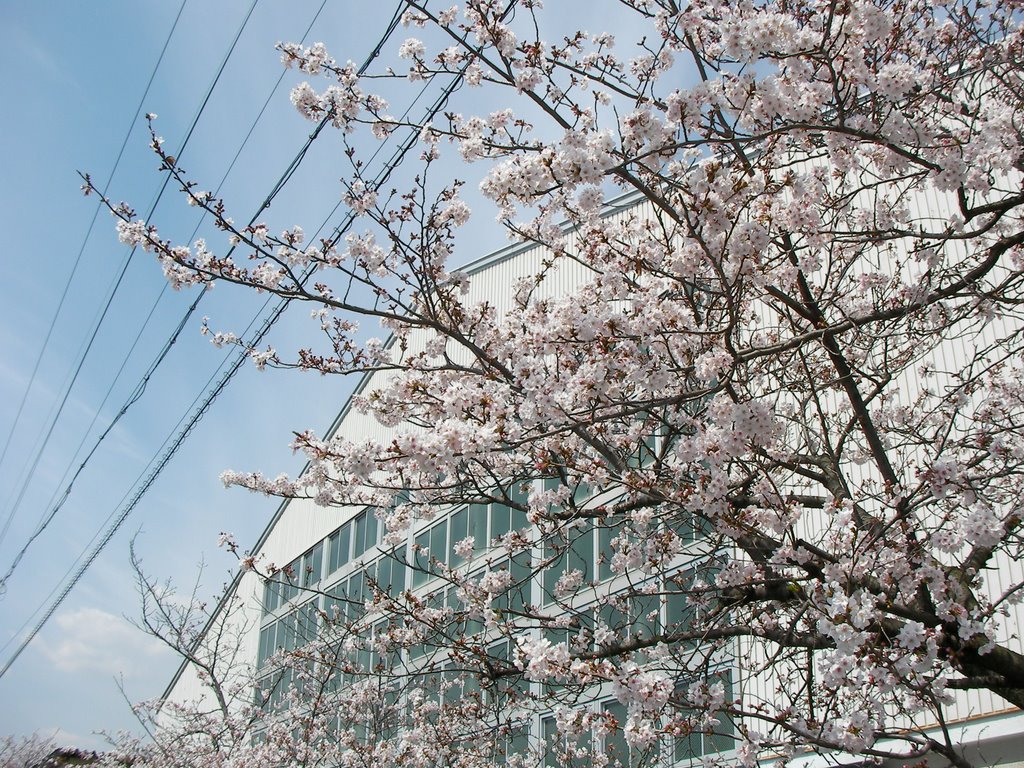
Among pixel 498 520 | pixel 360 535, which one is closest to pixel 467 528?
pixel 498 520

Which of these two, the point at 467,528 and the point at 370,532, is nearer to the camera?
the point at 467,528

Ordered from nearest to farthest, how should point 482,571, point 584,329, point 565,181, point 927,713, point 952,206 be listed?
point 565,181
point 584,329
point 927,713
point 952,206
point 482,571

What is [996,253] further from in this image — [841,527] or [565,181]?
[565,181]

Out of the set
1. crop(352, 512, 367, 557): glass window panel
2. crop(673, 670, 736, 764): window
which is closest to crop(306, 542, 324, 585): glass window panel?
crop(352, 512, 367, 557): glass window panel

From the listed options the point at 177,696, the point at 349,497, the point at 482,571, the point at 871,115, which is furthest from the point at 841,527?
the point at 177,696

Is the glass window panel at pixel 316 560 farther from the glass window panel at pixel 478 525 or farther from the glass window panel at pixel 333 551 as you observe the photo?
the glass window panel at pixel 478 525

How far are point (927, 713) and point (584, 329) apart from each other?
205 inches

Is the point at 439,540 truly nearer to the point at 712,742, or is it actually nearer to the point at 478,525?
the point at 478,525

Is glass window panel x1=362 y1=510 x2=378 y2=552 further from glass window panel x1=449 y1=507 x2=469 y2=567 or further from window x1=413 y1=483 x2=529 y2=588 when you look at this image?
glass window panel x1=449 y1=507 x2=469 y2=567

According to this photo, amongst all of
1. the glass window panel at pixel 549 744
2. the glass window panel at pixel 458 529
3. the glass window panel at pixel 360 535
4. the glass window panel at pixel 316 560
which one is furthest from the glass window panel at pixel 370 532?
the glass window panel at pixel 549 744

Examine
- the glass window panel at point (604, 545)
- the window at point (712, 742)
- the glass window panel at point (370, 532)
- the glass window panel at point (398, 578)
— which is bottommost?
the window at point (712, 742)

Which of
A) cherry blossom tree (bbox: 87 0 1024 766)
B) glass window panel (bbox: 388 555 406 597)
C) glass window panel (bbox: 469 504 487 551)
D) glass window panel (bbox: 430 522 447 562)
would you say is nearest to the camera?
cherry blossom tree (bbox: 87 0 1024 766)

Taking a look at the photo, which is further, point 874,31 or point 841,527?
point 841,527

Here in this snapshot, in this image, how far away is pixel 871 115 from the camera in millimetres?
4828
